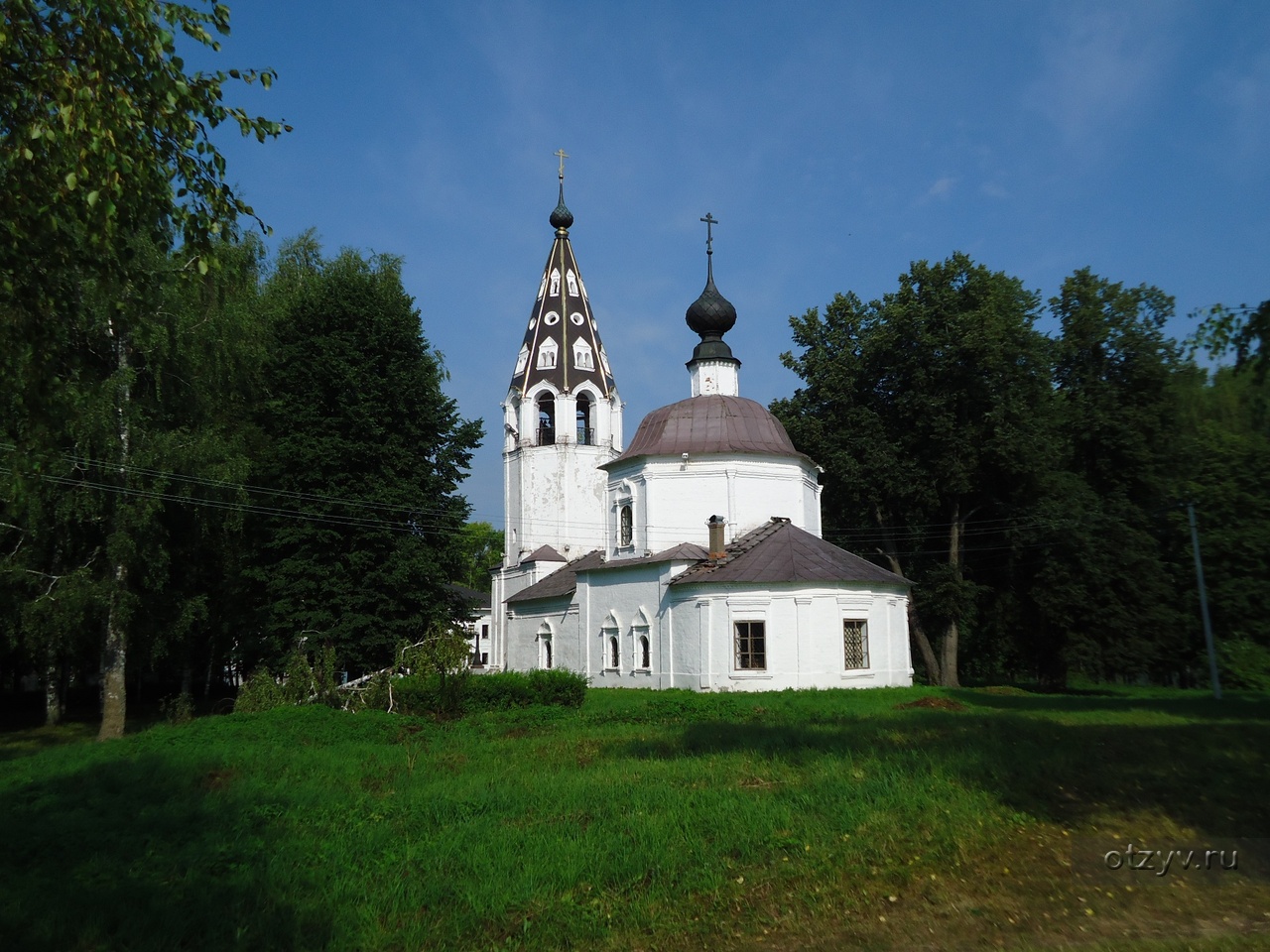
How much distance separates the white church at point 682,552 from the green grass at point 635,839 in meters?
11.7

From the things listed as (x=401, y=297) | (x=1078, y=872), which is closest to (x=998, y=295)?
(x=401, y=297)

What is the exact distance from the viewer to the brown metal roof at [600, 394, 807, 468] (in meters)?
31.6

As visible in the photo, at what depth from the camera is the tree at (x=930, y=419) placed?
31.6m

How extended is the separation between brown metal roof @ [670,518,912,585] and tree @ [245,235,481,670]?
286 inches

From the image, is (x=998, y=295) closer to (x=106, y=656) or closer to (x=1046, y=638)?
(x=1046, y=638)

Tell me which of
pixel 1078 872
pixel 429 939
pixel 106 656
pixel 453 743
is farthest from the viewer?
pixel 106 656

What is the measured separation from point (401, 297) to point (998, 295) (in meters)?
19.4

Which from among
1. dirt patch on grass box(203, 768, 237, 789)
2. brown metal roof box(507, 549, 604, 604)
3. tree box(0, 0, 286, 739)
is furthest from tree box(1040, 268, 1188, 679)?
tree box(0, 0, 286, 739)

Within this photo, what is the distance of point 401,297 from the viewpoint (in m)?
28.3

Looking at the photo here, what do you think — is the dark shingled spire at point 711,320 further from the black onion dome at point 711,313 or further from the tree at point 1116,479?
the tree at point 1116,479

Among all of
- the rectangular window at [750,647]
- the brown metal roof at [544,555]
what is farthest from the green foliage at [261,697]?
the brown metal roof at [544,555]

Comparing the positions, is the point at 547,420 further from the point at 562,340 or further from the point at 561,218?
the point at 561,218

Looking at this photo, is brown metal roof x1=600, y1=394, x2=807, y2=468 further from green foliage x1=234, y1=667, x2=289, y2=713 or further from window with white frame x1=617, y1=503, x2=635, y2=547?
green foliage x1=234, y1=667, x2=289, y2=713

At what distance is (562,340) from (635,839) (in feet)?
114
